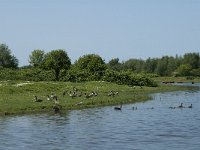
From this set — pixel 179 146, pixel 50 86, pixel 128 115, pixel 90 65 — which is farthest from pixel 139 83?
pixel 179 146

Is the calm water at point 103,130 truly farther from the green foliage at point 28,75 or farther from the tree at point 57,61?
the tree at point 57,61

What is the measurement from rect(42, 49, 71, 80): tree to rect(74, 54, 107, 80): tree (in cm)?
Result: 645

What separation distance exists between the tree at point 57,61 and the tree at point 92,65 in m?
6.45

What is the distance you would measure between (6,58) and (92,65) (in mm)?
47631

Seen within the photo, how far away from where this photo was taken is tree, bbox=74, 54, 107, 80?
399 ft

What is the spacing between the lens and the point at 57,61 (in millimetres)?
119625

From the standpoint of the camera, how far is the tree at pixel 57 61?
118562 millimetres

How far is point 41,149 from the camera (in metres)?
31.3

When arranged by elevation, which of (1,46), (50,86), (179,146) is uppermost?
(1,46)

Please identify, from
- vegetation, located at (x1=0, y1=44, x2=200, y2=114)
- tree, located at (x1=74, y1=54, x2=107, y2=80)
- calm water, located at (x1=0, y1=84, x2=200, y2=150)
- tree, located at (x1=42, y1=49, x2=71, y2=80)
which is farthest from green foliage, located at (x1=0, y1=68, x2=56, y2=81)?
calm water, located at (x1=0, y1=84, x2=200, y2=150)

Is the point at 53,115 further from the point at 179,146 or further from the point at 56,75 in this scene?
the point at 56,75

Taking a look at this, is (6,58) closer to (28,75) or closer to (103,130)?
(28,75)

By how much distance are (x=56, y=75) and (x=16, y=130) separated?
80.9 meters

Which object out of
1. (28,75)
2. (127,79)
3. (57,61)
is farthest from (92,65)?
(28,75)
